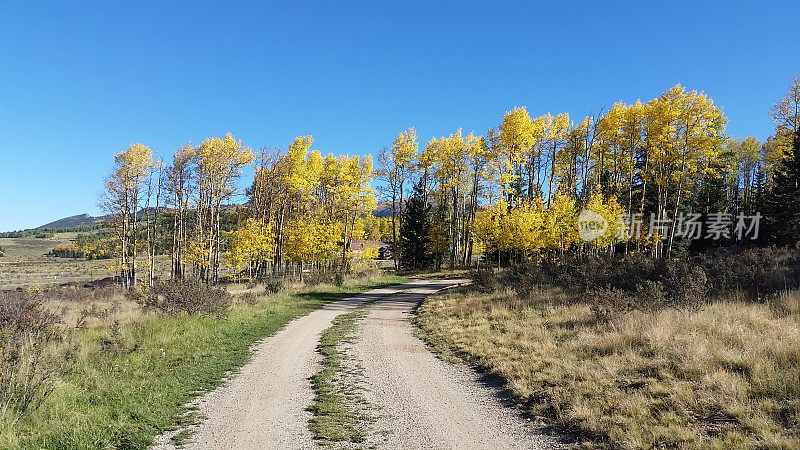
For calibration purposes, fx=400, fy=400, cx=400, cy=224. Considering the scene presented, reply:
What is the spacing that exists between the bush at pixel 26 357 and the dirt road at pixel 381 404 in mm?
2307

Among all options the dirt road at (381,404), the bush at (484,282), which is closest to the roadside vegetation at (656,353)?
the dirt road at (381,404)

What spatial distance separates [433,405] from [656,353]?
15.5ft

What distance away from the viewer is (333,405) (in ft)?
22.6

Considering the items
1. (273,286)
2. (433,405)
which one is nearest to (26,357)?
(433,405)

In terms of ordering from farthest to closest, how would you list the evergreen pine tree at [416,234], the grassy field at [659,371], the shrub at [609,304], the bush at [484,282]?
the evergreen pine tree at [416,234], the bush at [484,282], the shrub at [609,304], the grassy field at [659,371]

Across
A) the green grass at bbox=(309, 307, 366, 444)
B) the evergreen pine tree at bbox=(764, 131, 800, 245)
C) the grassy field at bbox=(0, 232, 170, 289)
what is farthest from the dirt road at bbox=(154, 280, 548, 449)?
the grassy field at bbox=(0, 232, 170, 289)

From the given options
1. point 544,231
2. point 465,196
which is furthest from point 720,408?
point 465,196

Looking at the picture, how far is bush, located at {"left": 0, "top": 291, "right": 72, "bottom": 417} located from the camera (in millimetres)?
5957

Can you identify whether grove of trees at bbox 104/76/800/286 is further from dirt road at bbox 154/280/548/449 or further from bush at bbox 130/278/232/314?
dirt road at bbox 154/280/548/449

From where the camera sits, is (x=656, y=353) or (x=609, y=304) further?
(x=609, y=304)

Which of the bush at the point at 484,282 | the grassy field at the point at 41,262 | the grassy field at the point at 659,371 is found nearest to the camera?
the grassy field at the point at 659,371

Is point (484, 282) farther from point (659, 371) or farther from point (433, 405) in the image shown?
point (433, 405)

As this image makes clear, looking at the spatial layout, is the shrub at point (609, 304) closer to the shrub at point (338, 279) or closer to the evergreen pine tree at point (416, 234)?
the shrub at point (338, 279)

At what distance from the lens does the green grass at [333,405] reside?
19.0 ft
